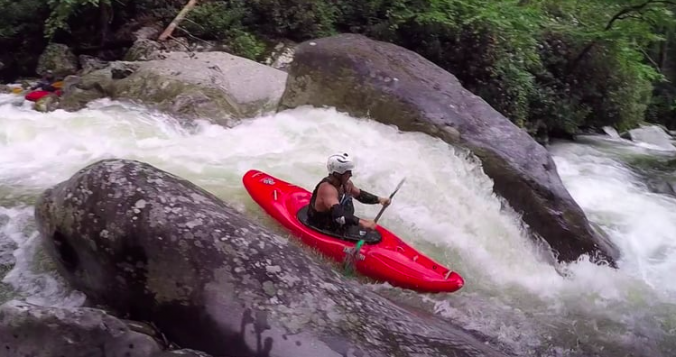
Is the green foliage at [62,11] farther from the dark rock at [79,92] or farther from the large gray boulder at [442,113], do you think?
the large gray boulder at [442,113]

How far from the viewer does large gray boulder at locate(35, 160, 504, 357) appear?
2955mm

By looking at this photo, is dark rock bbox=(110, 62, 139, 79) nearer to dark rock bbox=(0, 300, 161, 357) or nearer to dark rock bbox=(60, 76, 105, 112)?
dark rock bbox=(60, 76, 105, 112)

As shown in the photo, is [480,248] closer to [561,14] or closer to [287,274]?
[287,274]

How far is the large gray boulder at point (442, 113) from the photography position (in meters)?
5.52

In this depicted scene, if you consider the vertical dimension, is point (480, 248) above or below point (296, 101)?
below

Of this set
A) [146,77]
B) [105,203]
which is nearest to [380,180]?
[105,203]

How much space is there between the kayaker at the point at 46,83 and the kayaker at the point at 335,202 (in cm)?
489

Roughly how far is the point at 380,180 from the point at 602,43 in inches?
222

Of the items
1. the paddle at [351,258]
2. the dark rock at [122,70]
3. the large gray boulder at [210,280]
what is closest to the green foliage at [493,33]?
the dark rock at [122,70]

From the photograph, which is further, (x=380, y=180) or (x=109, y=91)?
(x=109, y=91)

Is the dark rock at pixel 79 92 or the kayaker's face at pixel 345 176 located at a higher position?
the kayaker's face at pixel 345 176

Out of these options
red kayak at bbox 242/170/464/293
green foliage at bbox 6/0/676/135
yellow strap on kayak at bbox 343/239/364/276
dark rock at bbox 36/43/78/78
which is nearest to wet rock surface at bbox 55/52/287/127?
dark rock at bbox 36/43/78/78

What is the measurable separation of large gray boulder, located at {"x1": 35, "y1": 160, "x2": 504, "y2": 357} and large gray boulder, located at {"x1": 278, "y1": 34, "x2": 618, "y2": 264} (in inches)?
94.2

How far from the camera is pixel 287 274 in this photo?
3.17 meters
